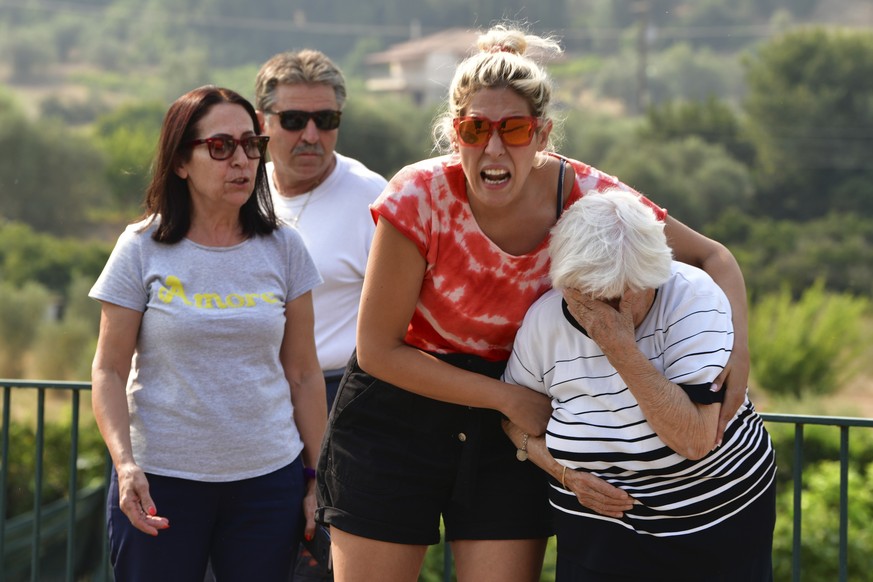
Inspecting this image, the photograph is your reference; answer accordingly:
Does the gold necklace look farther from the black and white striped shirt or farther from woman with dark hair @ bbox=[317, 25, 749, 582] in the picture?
the black and white striped shirt

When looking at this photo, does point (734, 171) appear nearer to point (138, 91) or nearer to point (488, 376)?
point (138, 91)

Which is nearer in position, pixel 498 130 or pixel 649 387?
pixel 649 387

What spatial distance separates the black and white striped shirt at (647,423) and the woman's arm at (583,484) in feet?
0.06

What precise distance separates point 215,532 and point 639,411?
43.5 inches

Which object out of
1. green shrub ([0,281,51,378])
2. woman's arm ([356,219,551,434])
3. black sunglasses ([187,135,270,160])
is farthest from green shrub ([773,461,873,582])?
green shrub ([0,281,51,378])

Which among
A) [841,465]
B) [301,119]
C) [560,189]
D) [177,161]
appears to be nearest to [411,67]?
[301,119]

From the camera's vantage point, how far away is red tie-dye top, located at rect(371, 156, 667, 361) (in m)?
2.26

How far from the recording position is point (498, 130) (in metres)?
2.20

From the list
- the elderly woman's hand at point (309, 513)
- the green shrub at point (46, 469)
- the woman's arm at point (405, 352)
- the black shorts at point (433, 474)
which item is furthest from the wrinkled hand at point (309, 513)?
the green shrub at point (46, 469)

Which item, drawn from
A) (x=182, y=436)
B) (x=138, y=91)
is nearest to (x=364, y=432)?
(x=182, y=436)

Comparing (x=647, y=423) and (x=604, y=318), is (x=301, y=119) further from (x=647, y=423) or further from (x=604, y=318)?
(x=647, y=423)

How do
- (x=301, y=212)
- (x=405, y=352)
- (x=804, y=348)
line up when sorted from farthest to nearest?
1. (x=804, y=348)
2. (x=301, y=212)
3. (x=405, y=352)

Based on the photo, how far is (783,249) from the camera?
3866cm

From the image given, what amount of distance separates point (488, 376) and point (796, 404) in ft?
62.6
